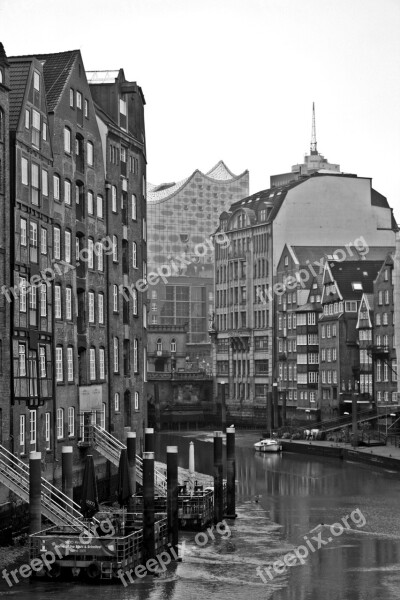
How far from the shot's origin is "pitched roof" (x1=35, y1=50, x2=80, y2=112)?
234 ft

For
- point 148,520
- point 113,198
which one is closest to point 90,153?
point 113,198

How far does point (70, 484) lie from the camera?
60.7m

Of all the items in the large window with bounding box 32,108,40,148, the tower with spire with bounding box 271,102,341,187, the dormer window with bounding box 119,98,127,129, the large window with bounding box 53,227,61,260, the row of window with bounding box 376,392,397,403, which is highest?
the tower with spire with bounding box 271,102,341,187

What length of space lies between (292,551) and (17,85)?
26254 millimetres

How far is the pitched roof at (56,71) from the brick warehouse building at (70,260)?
0.06m

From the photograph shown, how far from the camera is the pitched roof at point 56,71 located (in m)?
71.2

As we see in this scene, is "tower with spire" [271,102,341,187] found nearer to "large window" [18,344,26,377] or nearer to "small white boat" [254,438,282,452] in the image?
"small white boat" [254,438,282,452]

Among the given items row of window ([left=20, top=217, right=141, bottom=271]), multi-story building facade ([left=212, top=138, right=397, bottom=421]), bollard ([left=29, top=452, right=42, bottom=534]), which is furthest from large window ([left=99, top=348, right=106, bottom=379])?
multi-story building facade ([left=212, top=138, right=397, bottom=421])

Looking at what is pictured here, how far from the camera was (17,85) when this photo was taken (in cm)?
6569

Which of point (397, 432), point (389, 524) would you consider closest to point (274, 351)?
point (397, 432)

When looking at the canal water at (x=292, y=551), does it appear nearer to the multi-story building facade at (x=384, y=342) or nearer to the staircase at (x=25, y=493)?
the staircase at (x=25, y=493)

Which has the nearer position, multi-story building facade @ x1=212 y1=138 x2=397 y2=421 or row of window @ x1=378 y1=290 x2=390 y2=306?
row of window @ x1=378 y1=290 x2=390 y2=306

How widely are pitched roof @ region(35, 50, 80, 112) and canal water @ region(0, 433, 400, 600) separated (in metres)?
24.4

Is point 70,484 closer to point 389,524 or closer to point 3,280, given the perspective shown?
point 3,280
